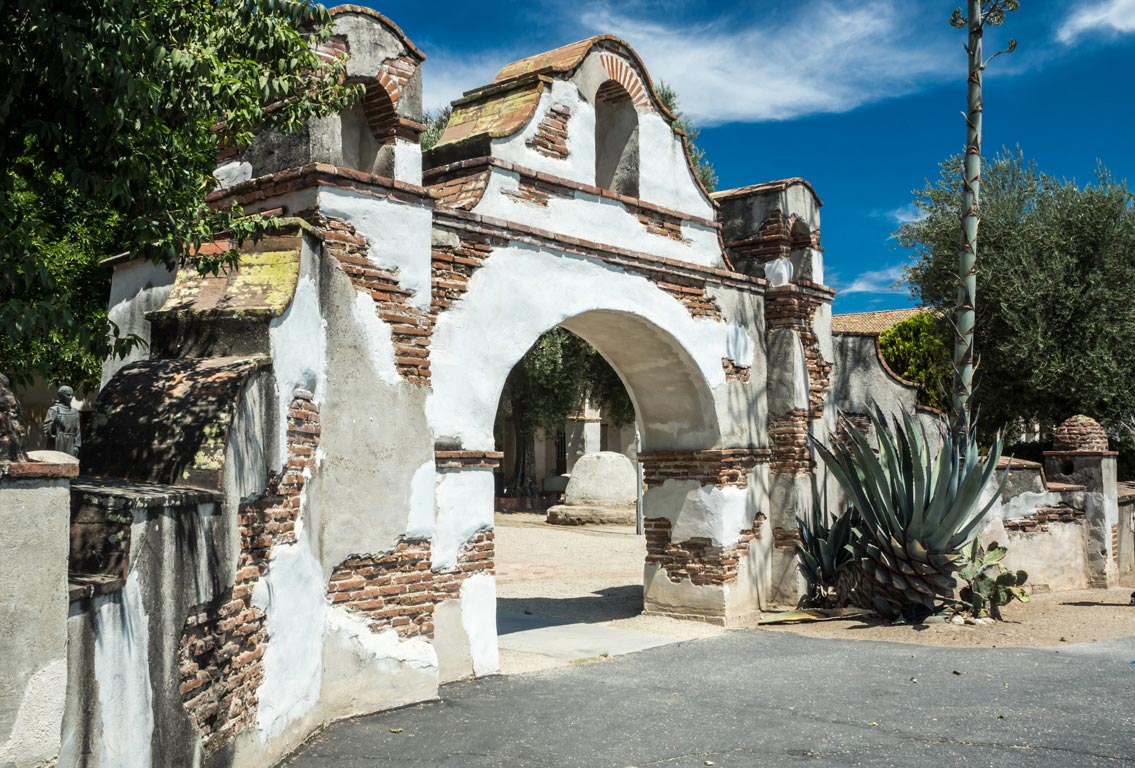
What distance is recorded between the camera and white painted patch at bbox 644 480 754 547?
10289 mm

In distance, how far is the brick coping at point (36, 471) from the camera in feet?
10.7

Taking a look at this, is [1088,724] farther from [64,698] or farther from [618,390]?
[618,390]

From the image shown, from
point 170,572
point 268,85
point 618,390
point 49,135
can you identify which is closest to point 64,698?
point 170,572

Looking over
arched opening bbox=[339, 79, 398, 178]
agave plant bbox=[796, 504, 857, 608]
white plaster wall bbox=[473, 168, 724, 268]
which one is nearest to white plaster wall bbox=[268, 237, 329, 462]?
arched opening bbox=[339, 79, 398, 178]

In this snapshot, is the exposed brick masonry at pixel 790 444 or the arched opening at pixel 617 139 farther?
the exposed brick masonry at pixel 790 444

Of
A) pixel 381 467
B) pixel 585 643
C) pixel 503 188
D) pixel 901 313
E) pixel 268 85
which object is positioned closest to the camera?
pixel 268 85

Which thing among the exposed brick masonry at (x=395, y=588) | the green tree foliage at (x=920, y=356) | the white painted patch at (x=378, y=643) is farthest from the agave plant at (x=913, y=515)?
the green tree foliage at (x=920, y=356)

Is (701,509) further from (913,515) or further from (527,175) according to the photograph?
(527,175)

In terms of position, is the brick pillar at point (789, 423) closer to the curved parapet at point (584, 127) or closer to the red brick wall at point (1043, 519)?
the curved parapet at point (584, 127)

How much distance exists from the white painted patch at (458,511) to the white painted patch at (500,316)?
0.92 feet

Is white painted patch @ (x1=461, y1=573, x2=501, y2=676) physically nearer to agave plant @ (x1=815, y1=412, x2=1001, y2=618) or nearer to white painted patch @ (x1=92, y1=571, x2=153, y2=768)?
white painted patch @ (x1=92, y1=571, x2=153, y2=768)

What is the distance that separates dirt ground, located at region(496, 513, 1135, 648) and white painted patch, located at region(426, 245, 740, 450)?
3.32 m

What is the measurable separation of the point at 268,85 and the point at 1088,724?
6.02 m

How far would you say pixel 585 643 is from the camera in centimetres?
930
